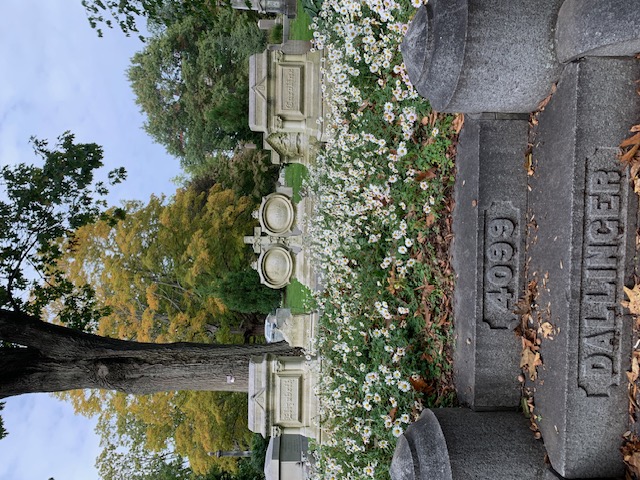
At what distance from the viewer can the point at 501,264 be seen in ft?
12.2

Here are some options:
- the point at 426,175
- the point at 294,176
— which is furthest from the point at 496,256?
the point at 294,176

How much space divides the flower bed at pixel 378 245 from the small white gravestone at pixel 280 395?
101 centimetres

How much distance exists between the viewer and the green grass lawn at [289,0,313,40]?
12.4 m

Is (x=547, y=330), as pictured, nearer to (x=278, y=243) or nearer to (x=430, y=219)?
(x=430, y=219)

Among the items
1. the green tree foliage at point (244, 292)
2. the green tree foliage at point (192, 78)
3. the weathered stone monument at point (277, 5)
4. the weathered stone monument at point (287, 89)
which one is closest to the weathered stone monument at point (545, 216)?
the weathered stone monument at point (287, 89)

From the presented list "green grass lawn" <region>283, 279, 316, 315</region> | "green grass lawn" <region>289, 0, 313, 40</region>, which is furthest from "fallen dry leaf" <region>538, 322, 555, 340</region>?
"green grass lawn" <region>289, 0, 313, 40</region>

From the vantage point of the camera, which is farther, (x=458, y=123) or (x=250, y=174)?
(x=250, y=174)

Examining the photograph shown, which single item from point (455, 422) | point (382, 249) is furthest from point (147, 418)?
point (455, 422)

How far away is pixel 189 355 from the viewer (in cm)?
724

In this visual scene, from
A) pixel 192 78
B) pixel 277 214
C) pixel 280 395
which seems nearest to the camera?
pixel 280 395

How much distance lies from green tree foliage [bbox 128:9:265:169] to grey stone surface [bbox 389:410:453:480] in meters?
17.3

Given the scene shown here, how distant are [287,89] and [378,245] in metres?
3.58

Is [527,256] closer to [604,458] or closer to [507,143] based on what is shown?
[507,143]

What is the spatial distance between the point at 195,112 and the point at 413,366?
943 inches
